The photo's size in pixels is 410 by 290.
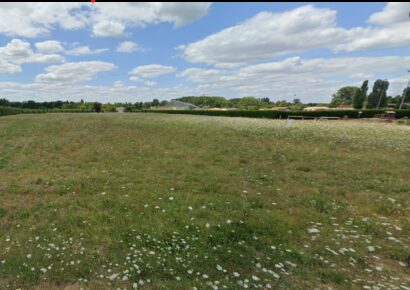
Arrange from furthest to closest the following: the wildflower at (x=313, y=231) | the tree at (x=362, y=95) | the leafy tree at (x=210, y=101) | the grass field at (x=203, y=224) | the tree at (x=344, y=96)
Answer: the leafy tree at (x=210, y=101) → the tree at (x=344, y=96) → the tree at (x=362, y=95) → the wildflower at (x=313, y=231) → the grass field at (x=203, y=224)

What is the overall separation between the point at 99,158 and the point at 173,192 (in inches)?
195

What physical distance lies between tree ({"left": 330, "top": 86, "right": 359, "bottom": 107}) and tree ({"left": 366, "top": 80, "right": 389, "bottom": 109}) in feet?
123

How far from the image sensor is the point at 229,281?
322cm

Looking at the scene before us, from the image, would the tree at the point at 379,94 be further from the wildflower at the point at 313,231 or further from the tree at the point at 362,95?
the wildflower at the point at 313,231

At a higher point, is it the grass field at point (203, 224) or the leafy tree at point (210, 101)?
the leafy tree at point (210, 101)

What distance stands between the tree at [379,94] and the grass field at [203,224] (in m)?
95.4

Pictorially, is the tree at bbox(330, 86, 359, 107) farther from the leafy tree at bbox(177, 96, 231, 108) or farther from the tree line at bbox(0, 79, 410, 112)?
the leafy tree at bbox(177, 96, 231, 108)

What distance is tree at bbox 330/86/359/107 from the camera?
125331mm

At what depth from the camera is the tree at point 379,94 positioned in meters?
86.5

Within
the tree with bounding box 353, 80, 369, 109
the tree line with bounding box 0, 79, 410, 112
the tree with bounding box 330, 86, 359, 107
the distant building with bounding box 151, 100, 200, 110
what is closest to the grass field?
the tree line with bounding box 0, 79, 410, 112

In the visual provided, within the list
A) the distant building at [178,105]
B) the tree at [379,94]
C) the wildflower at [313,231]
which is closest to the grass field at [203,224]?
the wildflower at [313,231]

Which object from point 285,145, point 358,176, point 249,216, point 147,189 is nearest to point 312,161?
point 358,176

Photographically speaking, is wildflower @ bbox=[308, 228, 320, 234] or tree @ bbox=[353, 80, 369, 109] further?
tree @ bbox=[353, 80, 369, 109]

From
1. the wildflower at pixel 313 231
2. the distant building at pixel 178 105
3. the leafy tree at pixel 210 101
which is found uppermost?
the leafy tree at pixel 210 101
